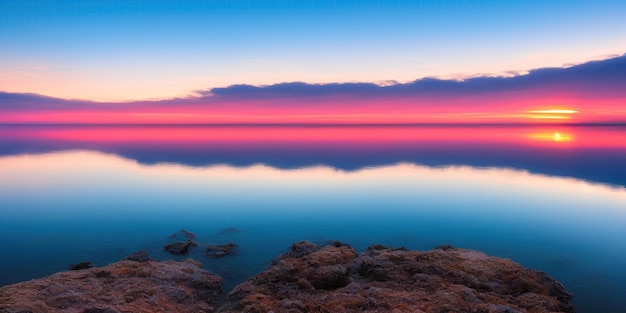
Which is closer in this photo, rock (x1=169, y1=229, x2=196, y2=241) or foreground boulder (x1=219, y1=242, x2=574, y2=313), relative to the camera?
foreground boulder (x1=219, y1=242, x2=574, y2=313)

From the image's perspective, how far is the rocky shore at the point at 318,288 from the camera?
11.3 meters

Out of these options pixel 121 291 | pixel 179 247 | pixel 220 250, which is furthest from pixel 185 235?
pixel 121 291

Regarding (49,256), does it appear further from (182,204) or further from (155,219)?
(182,204)

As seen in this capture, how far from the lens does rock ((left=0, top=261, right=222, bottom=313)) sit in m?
10.9

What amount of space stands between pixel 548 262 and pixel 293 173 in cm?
2980

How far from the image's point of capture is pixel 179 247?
728 inches

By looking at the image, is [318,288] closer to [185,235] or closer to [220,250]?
[220,250]

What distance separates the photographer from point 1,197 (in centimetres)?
3120

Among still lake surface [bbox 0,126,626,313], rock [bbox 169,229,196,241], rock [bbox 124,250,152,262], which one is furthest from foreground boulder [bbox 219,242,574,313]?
rock [bbox 169,229,196,241]

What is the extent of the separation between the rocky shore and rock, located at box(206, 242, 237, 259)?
1690 mm

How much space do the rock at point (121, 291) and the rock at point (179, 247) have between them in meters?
2.69

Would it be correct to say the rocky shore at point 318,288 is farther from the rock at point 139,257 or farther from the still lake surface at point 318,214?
the still lake surface at point 318,214

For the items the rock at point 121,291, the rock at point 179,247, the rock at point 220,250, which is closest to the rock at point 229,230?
the rock at point 220,250

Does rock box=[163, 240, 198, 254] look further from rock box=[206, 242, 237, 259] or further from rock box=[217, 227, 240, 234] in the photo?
rock box=[217, 227, 240, 234]
